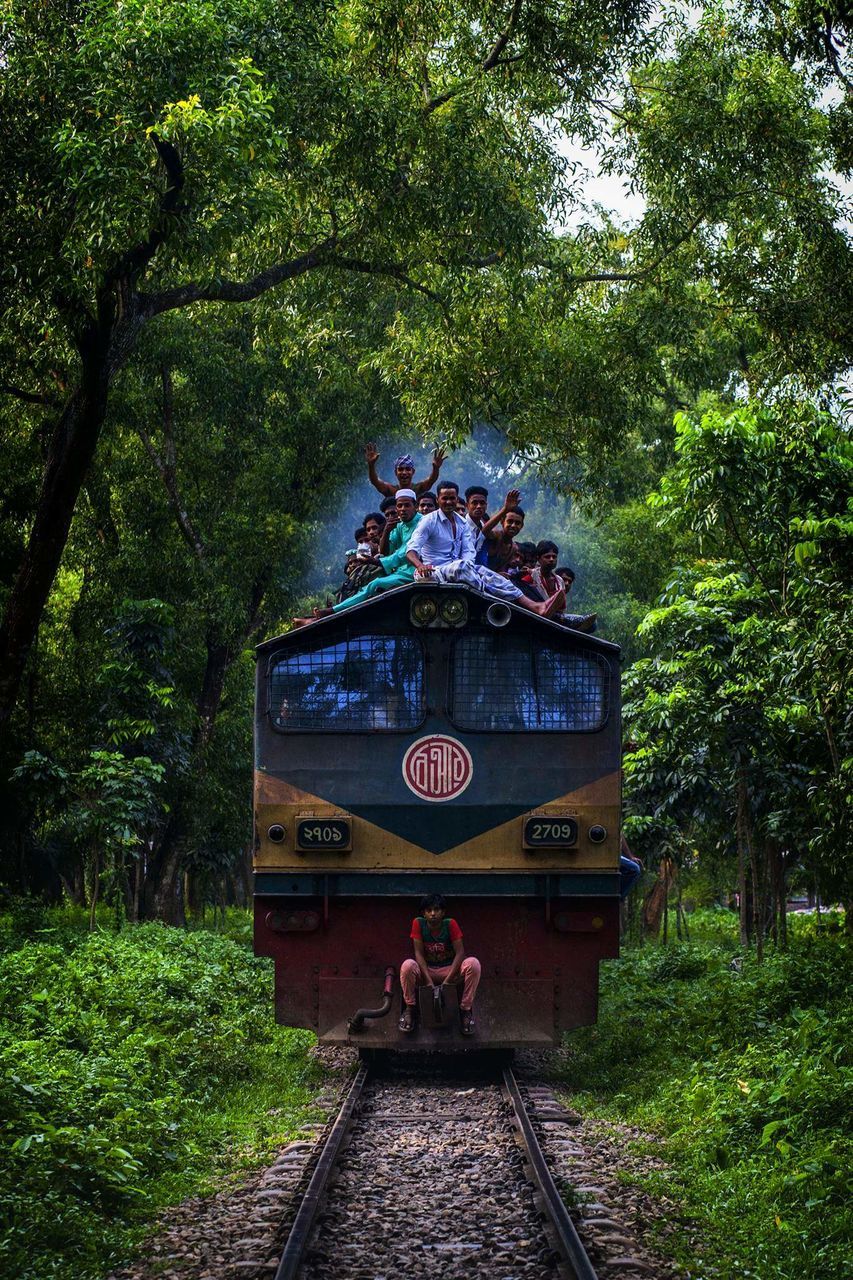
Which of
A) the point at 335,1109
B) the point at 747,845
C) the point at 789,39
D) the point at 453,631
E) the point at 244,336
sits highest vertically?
the point at 244,336

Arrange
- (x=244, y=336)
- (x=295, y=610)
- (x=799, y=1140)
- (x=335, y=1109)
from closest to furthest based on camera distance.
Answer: (x=799, y=1140) < (x=335, y=1109) < (x=244, y=336) < (x=295, y=610)

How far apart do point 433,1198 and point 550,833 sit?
11.1 feet

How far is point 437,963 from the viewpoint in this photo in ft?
33.2

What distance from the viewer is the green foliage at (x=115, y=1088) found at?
6758mm

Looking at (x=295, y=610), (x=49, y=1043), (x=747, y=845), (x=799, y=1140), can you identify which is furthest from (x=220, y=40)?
(x=295, y=610)

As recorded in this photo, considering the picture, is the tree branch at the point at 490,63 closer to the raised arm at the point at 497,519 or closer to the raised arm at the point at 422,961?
the raised arm at the point at 497,519

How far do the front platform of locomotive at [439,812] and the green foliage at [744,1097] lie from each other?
114 centimetres

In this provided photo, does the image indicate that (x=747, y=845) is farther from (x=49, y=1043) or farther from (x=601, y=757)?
(x=49, y=1043)

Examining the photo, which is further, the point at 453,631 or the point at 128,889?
the point at 128,889

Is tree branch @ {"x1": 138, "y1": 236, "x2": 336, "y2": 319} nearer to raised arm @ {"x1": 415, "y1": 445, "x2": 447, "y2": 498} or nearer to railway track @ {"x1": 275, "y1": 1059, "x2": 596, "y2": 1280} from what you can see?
raised arm @ {"x1": 415, "y1": 445, "x2": 447, "y2": 498}

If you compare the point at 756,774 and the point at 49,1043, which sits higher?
the point at 756,774

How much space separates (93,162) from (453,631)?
4313 mm

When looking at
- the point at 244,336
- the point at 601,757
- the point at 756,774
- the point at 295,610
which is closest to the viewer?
the point at 601,757

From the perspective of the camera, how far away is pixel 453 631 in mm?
10477
